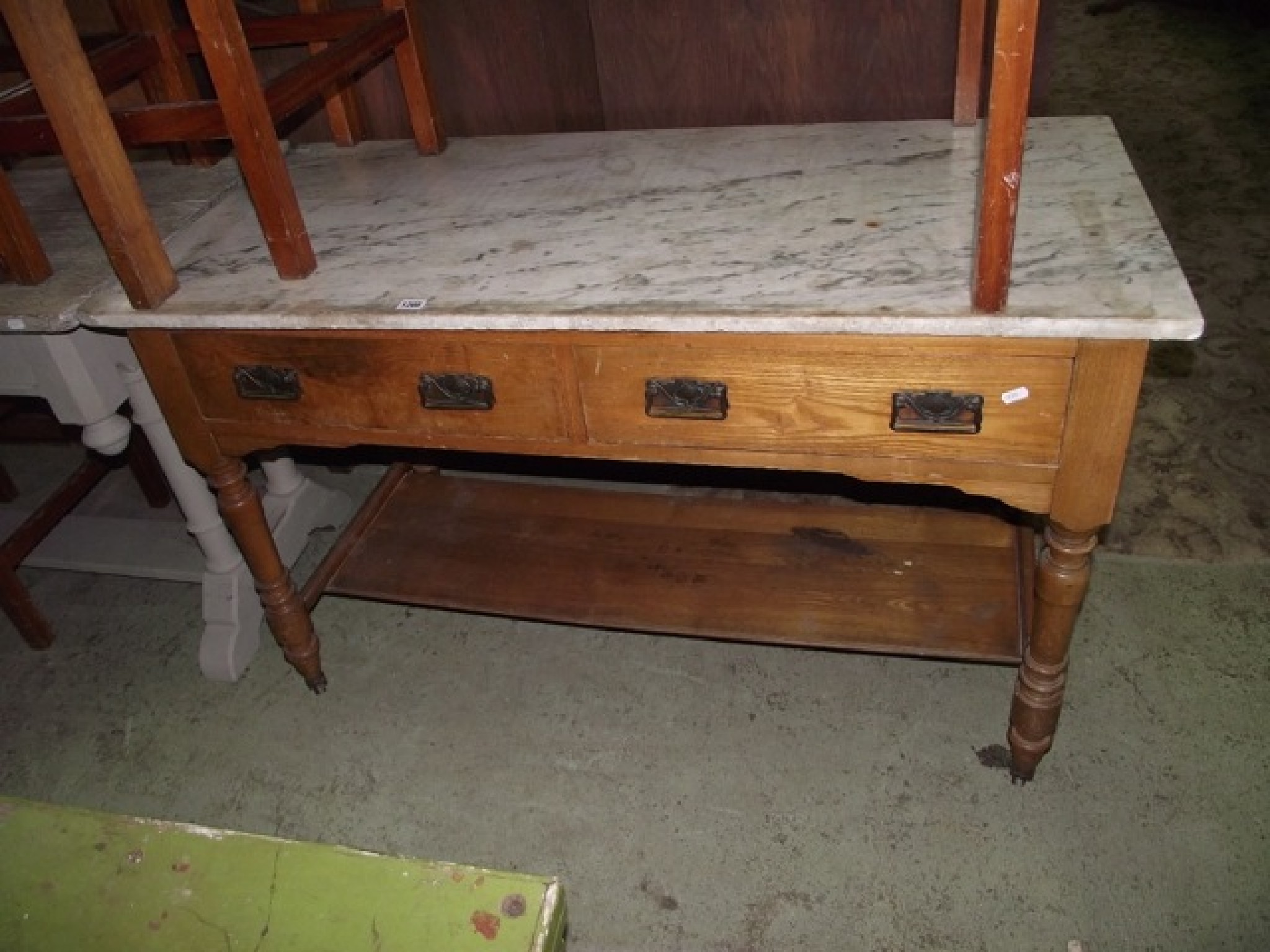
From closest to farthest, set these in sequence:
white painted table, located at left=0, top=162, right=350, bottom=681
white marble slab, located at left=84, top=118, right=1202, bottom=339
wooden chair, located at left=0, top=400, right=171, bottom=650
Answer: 1. white marble slab, located at left=84, top=118, right=1202, bottom=339
2. white painted table, located at left=0, top=162, right=350, bottom=681
3. wooden chair, located at left=0, top=400, right=171, bottom=650

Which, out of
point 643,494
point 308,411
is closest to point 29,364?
point 308,411

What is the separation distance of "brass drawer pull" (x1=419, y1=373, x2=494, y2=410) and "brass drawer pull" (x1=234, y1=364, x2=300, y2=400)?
0.86 feet

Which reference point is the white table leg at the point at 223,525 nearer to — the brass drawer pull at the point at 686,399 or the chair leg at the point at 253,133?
the chair leg at the point at 253,133

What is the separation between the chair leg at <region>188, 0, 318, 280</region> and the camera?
1.50m

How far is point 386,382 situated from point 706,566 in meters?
0.89

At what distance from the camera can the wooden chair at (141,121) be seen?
150 cm

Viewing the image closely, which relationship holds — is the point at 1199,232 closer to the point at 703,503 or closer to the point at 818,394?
the point at 703,503

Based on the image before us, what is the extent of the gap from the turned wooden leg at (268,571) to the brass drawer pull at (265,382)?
0.25 m

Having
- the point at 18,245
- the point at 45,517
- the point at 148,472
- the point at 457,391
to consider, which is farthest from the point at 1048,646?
the point at 148,472

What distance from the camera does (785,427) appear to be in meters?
1.57

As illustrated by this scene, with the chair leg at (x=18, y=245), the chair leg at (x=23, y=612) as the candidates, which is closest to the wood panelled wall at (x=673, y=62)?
the chair leg at (x=18, y=245)

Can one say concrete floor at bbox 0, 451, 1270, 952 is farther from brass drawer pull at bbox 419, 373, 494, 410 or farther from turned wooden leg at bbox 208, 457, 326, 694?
brass drawer pull at bbox 419, 373, 494, 410

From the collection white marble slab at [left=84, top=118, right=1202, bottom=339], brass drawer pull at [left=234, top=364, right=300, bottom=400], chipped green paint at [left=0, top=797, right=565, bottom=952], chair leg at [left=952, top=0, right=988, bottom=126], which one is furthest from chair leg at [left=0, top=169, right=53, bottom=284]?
chair leg at [left=952, top=0, right=988, bottom=126]

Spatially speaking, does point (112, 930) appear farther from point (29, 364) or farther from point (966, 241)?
point (966, 241)
